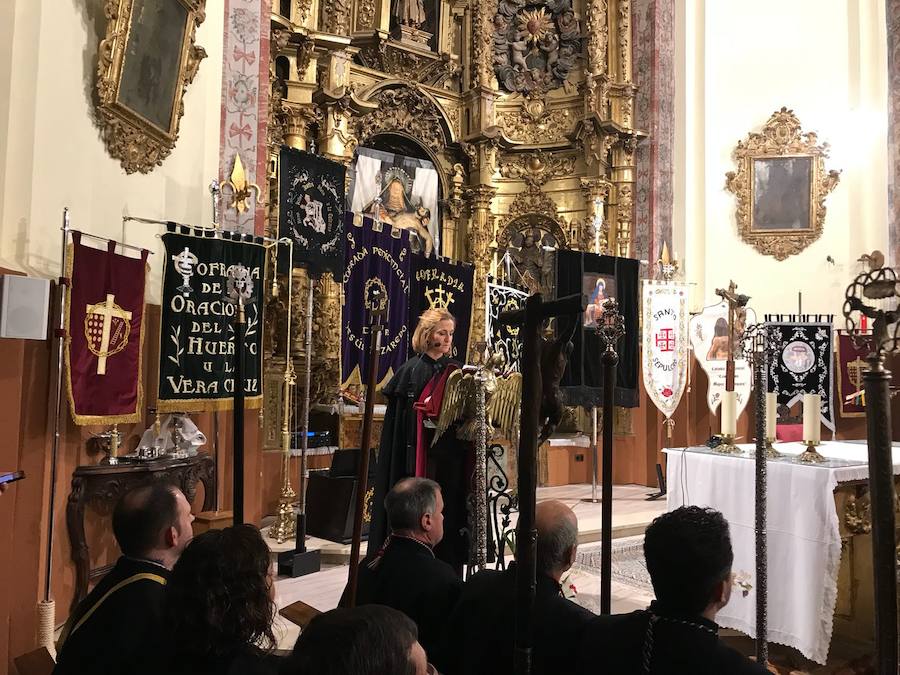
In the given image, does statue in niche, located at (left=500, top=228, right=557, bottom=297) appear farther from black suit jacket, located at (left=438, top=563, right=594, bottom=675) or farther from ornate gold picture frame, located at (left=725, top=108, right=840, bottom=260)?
black suit jacket, located at (left=438, top=563, right=594, bottom=675)

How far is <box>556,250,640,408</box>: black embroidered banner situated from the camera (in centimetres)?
913

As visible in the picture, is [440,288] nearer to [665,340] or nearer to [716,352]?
[665,340]

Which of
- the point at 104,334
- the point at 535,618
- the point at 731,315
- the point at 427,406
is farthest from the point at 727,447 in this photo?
the point at 104,334

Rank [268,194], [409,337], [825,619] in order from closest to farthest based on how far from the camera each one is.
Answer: [825,619] → [409,337] → [268,194]

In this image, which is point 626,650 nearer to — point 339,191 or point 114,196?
point 114,196

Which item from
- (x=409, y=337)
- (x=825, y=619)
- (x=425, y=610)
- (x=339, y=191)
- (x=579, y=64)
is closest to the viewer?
(x=425, y=610)

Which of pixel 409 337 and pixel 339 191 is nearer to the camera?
pixel 339 191

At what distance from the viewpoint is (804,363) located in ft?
30.6

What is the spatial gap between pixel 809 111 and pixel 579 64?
3422 mm

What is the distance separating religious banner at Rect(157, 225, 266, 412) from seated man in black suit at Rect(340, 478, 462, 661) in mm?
2756

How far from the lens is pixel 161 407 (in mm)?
5348

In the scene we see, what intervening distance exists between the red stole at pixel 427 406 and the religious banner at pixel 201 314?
1.63 metres

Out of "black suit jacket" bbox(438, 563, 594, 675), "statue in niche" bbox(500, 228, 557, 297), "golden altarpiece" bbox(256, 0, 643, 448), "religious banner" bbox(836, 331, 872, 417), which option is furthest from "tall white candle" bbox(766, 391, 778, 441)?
"statue in niche" bbox(500, 228, 557, 297)

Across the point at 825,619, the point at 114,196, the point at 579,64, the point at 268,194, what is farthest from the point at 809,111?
the point at 114,196
